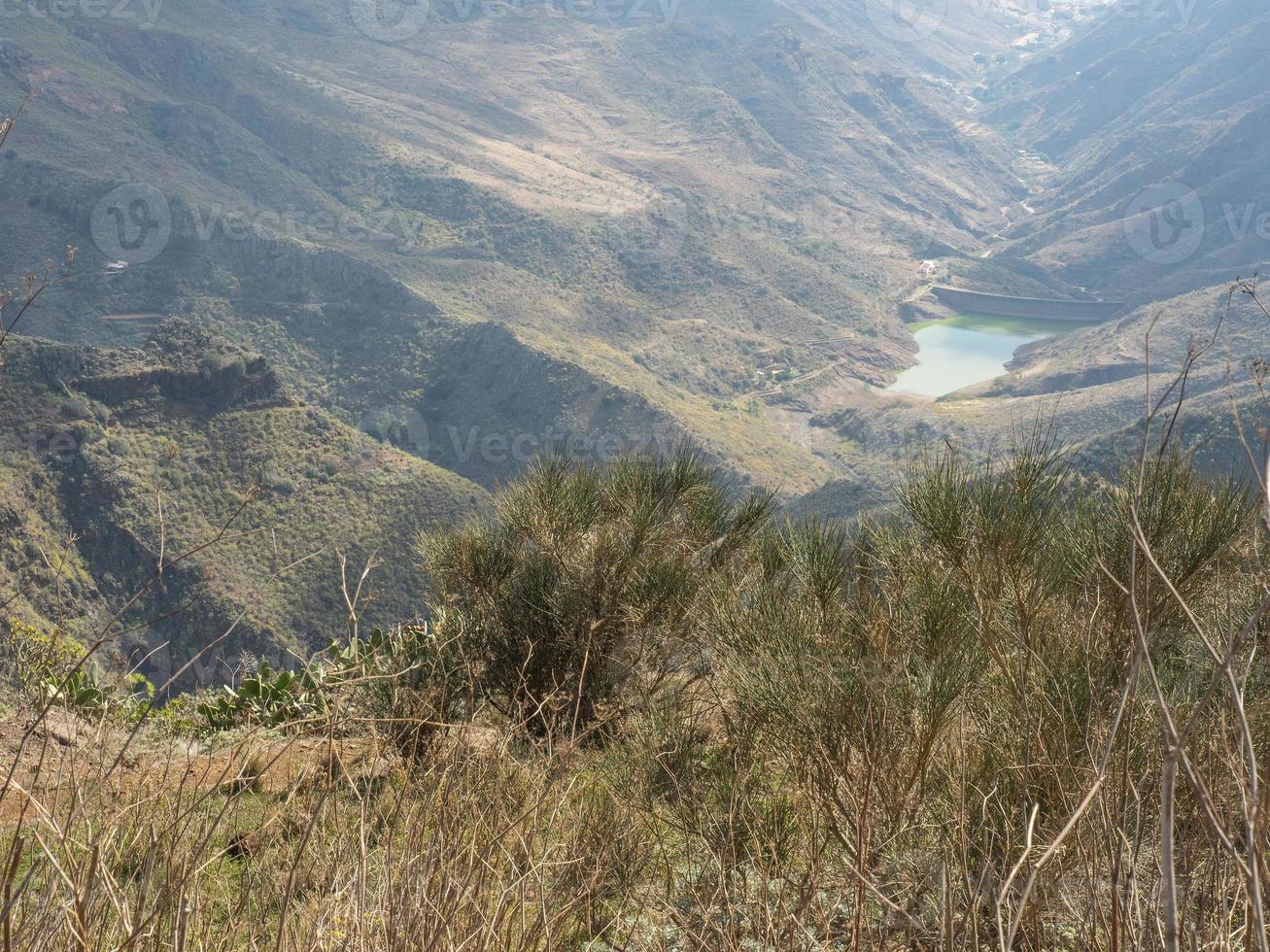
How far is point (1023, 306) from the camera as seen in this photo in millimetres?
75938

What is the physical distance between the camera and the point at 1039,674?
2.57 m

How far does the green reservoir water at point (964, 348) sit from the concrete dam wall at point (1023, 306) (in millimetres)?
663

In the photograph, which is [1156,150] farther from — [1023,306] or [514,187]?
[514,187]

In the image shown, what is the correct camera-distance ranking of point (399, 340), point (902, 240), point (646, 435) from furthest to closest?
point (902, 240)
point (399, 340)
point (646, 435)

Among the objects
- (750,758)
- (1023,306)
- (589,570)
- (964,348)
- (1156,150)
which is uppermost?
(1156,150)

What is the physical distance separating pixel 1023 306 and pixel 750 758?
80.1 meters

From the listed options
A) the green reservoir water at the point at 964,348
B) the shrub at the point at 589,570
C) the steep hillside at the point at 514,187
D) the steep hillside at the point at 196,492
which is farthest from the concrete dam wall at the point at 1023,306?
the shrub at the point at 589,570

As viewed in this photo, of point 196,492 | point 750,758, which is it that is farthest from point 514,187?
point 750,758

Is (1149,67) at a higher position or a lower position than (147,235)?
higher

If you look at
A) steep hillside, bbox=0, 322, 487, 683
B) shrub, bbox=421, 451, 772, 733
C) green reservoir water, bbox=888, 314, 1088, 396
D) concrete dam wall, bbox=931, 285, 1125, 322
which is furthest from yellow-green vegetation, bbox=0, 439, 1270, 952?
concrete dam wall, bbox=931, 285, 1125, 322

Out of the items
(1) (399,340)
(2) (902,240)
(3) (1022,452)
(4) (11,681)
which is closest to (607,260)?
(1) (399,340)

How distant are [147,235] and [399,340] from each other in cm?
1466

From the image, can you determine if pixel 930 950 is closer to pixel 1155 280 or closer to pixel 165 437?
pixel 165 437

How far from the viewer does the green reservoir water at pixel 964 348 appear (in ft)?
216
